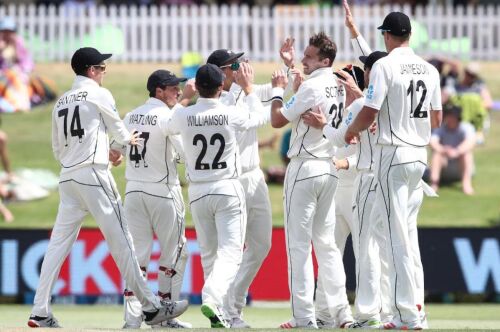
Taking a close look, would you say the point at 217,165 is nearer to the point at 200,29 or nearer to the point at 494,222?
the point at 494,222

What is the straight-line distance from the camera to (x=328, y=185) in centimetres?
1152

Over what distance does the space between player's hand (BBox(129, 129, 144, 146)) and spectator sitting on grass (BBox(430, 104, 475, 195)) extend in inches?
348

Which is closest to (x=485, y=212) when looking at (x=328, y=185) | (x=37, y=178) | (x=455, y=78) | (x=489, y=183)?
(x=489, y=183)

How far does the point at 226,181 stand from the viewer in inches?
449

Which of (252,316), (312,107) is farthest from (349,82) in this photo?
(252,316)

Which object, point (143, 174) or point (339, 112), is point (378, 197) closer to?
point (339, 112)

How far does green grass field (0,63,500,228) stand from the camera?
63.9ft

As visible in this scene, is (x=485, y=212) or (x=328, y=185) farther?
(x=485, y=212)

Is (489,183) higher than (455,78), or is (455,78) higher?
(455,78)

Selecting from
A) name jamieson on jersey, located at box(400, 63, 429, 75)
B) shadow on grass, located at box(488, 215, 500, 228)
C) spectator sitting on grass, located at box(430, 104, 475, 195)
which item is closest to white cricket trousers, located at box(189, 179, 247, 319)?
name jamieson on jersey, located at box(400, 63, 429, 75)

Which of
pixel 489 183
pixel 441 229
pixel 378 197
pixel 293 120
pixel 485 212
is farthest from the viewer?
pixel 489 183

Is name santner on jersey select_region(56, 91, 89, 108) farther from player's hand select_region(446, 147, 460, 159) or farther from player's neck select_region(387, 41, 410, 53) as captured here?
player's hand select_region(446, 147, 460, 159)

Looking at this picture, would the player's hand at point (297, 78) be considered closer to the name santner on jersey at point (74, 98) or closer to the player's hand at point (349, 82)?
the player's hand at point (349, 82)

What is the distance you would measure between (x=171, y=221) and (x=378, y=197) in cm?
212
